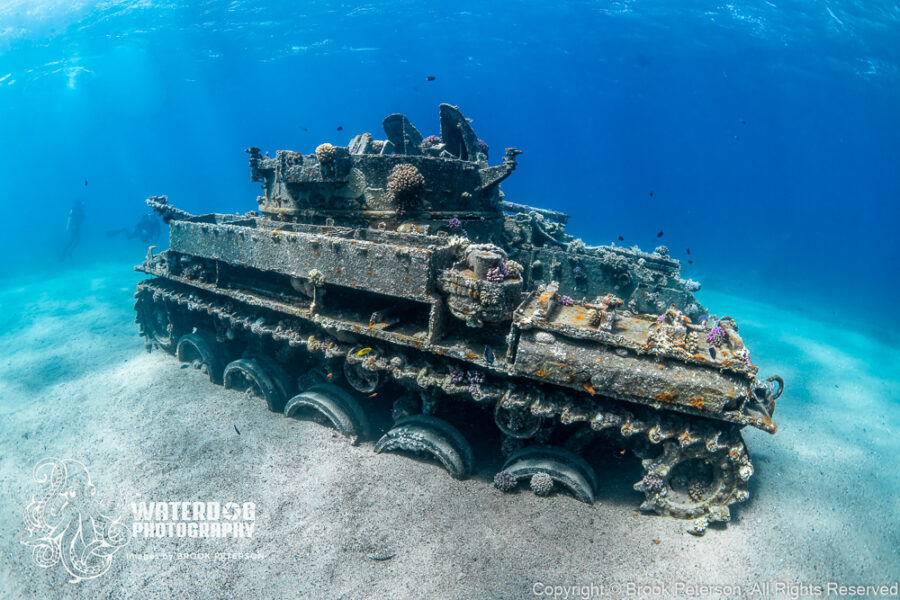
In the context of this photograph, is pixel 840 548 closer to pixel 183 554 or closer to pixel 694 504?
pixel 694 504

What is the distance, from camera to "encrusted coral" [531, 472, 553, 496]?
655 cm

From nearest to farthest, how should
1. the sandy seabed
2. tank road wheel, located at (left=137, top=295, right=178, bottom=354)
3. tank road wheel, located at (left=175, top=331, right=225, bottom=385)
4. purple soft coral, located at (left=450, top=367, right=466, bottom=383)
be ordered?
1. the sandy seabed
2. purple soft coral, located at (left=450, top=367, right=466, bottom=383)
3. tank road wheel, located at (left=175, top=331, right=225, bottom=385)
4. tank road wheel, located at (left=137, top=295, right=178, bottom=354)

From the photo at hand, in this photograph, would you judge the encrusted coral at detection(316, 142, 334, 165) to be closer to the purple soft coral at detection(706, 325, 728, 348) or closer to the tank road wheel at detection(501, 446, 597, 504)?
the tank road wheel at detection(501, 446, 597, 504)

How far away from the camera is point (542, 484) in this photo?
258 inches

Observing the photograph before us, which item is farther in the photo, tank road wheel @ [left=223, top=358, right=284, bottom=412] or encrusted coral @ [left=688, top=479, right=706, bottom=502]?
tank road wheel @ [left=223, top=358, right=284, bottom=412]

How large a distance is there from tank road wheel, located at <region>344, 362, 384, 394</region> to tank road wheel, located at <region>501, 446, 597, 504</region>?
2.87 metres

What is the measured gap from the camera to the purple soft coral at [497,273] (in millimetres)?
6273

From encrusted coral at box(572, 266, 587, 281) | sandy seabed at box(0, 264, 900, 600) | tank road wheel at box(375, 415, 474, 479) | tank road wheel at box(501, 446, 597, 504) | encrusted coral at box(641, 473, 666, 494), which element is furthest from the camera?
encrusted coral at box(572, 266, 587, 281)

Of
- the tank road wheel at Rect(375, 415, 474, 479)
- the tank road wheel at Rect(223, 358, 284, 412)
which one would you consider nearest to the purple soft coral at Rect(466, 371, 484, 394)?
the tank road wheel at Rect(375, 415, 474, 479)

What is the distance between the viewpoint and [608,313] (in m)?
6.55

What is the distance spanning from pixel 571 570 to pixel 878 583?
15.4 ft

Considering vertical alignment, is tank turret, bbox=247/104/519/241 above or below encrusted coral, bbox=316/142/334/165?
below

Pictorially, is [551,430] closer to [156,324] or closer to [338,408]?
[338,408]

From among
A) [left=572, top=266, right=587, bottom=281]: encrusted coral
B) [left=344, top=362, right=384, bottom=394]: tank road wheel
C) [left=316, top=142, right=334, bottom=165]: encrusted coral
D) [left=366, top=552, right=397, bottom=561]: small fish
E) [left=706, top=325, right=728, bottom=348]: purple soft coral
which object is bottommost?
[left=366, top=552, right=397, bottom=561]: small fish
